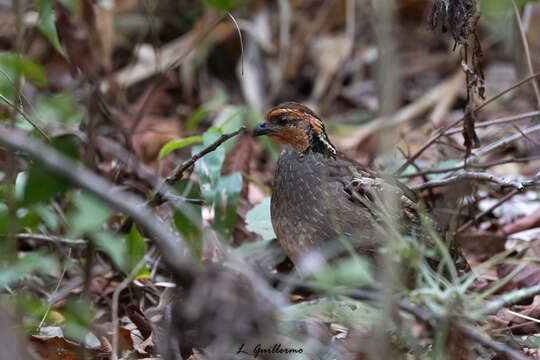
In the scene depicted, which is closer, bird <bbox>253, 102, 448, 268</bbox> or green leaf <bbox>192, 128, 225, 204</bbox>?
bird <bbox>253, 102, 448, 268</bbox>

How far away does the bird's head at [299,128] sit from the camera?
12.9 ft

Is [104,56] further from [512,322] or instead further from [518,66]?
[512,322]

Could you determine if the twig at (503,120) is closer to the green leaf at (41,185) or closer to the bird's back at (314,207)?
the bird's back at (314,207)

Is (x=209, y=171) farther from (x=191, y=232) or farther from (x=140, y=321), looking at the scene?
(x=140, y=321)

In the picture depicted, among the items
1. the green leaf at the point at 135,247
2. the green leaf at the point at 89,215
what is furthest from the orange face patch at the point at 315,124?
the green leaf at the point at 89,215

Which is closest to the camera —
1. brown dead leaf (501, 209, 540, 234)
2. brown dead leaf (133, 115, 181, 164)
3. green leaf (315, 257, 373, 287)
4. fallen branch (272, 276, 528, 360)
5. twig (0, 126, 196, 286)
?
twig (0, 126, 196, 286)

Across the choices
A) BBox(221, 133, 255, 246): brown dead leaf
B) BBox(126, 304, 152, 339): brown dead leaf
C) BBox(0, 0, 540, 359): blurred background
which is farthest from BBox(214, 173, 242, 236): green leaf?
BBox(126, 304, 152, 339): brown dead leaf

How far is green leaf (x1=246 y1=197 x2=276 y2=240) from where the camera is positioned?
4086mm

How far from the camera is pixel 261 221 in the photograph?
416 cm

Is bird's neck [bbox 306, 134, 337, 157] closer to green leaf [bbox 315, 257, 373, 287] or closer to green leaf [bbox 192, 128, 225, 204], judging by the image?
green leaf [bbox 192, 128, 225, 204]

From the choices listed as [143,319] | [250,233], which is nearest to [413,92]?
[250,233]

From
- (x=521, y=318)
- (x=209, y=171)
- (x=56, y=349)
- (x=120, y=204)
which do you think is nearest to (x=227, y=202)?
(x=209, y=171)

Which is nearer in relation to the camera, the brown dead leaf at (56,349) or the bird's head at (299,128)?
the brown dead leaf at (56,349)

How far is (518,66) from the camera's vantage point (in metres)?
5.08
